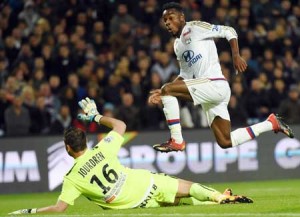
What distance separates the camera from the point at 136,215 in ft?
33.9

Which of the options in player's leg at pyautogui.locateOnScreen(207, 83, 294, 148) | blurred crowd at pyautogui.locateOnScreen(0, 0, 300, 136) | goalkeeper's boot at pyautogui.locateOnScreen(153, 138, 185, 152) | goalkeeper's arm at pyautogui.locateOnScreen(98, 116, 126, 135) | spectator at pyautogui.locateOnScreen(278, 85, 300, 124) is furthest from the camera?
spectator at pyautogui.locateOnScreen(278, 85, 300, 124)

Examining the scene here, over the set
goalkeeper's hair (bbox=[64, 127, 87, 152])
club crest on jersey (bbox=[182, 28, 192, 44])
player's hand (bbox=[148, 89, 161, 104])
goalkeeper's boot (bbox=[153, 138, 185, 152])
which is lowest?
goalkeeper's boot (bbox=[153, 138, 185, 152])

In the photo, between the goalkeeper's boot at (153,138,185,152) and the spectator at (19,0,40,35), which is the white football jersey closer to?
the goalkeeper's boot at (153,138,185,152)

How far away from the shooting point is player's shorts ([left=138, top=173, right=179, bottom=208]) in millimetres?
11270

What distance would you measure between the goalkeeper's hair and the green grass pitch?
73cm

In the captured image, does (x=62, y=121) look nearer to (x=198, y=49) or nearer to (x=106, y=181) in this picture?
(x=198, y=49)

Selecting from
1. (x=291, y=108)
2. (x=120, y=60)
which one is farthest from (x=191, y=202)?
(x=120, y=60)

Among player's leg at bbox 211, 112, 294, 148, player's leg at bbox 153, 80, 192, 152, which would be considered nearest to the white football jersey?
player's leg at bbox 153, 80, 192, 152

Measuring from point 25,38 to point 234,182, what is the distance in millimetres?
5485

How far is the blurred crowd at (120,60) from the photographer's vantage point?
60.2 ft

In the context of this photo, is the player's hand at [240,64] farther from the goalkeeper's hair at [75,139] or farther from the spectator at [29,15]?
the spectator at [29,15]

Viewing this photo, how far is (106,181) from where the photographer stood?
11.0 meters

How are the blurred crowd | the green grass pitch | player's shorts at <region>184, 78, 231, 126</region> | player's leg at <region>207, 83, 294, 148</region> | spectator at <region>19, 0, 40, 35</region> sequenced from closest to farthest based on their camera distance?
1. the green grass pitch
2. player's shorts at <region>184, 78, 231, 126</region>
3. player's leg at <region>207, 83, 294, 148</region>
4. the blurred crowd
5. spectator at <region>19, 0, 40, 35</region>

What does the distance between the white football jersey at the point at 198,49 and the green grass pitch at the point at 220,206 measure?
169 centimetres
